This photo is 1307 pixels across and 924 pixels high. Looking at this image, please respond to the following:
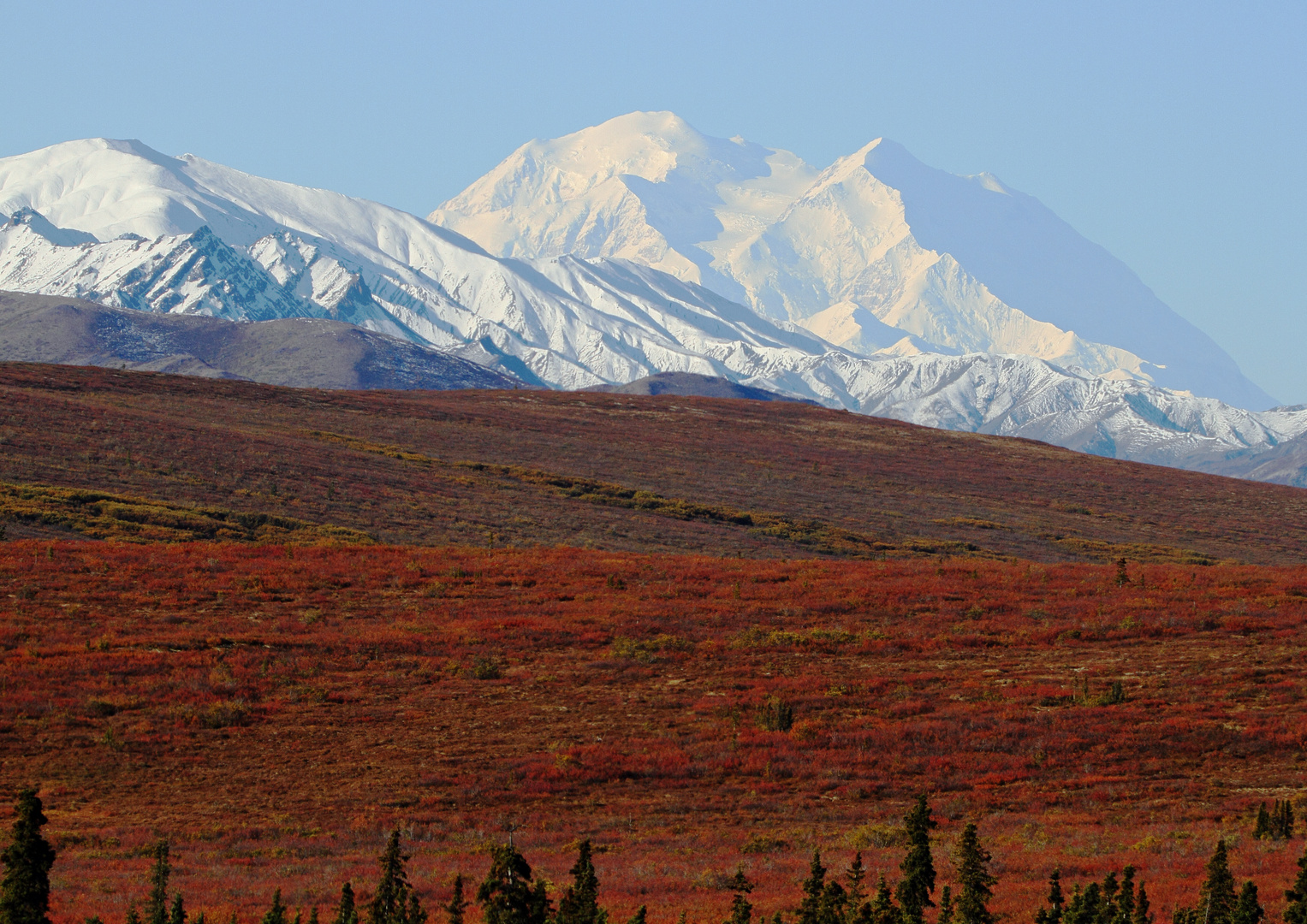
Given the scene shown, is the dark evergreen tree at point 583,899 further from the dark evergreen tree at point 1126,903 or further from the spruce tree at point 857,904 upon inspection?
the dark evergreen tree at point 1126,903

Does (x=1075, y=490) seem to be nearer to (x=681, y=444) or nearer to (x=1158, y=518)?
(x=1158, y=518)

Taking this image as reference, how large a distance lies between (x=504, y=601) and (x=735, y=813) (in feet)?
59.1

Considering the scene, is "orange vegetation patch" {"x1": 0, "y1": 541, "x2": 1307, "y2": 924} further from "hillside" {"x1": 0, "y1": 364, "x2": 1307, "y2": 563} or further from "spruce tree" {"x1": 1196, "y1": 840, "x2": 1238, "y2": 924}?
"hillside" {"x1": 0, "y1": 364, "x2": 1307, "y2": 563}

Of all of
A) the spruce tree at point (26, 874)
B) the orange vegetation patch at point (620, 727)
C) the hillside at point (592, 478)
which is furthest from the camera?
the hillside at point (592, 478)

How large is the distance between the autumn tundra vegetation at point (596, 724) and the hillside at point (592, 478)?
1119 mm

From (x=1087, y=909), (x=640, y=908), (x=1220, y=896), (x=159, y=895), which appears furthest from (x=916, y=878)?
(x=159, y=895)

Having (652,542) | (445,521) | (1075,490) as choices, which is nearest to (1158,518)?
(1075,490)

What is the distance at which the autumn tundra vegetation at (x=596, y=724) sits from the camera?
52.7 ft

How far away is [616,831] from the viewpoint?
20516mm

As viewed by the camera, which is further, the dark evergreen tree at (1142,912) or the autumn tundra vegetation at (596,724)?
the autumn tundra vegetation at (596,724)

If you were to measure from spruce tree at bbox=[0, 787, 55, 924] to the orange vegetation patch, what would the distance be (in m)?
3.38

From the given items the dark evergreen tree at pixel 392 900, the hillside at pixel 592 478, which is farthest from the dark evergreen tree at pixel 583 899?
the hillside at pixel 592 478

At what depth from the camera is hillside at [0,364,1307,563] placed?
2359 inches

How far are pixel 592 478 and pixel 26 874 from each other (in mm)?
68050
